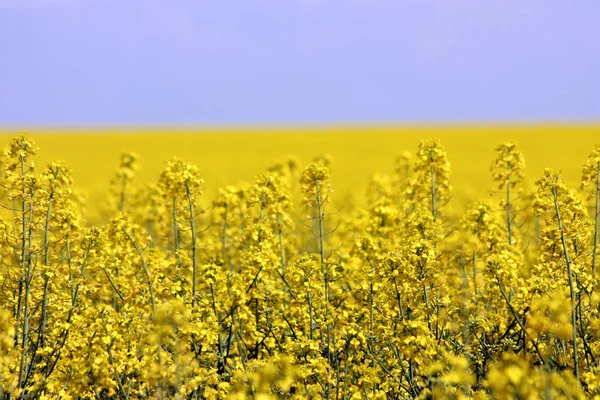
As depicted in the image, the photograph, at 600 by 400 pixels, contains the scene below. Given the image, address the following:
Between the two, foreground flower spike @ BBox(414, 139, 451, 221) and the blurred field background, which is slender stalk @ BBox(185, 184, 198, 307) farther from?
the blurred field background

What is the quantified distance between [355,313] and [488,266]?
1.40 m

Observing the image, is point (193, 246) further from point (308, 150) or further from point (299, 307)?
point (308, 150)

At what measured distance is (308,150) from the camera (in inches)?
1716

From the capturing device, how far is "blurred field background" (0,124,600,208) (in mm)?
32594

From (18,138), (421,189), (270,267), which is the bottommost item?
(270,267)

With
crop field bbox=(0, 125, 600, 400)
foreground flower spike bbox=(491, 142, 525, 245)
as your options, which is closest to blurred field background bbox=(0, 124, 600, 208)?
foreground flower spike bbox=(491, 142, 525, 245)

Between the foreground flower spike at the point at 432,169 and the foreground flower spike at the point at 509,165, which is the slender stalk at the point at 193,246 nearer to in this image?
the foreground flower spike at the point at 432,169

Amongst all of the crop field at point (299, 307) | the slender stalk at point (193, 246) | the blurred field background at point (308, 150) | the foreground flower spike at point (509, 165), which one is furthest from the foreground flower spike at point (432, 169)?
the blurred field background at point (308, 150)

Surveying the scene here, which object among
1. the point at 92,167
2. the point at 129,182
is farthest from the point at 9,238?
the point at 92,167

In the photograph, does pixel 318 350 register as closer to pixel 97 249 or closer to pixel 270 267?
pixel 270 267

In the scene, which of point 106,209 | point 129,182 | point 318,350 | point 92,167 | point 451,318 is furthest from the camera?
point 92,167

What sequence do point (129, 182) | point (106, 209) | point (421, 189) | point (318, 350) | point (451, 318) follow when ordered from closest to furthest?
point (318, 350) < point (451, 318) < point (421, 189) < point (129, 182) < point (106, 209)

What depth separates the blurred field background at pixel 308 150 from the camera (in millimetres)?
32594

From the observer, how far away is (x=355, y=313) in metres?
6.56
